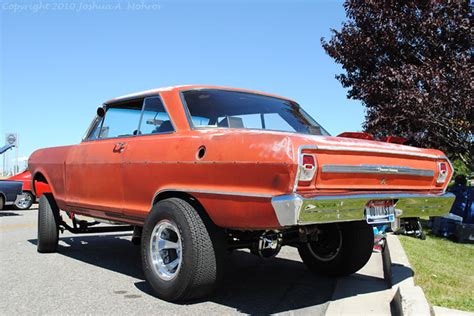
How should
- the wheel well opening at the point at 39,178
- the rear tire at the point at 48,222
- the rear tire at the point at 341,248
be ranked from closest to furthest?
the rear tire at the point at 341,248 < the rear tire at the point at 48,222 < the wheel well opening at the point at 39,178

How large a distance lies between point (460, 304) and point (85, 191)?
397 centimetres

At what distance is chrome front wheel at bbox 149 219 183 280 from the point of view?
4215mm

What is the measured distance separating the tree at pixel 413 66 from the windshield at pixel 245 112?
14.9 ft

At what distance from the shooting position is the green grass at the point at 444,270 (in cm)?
410

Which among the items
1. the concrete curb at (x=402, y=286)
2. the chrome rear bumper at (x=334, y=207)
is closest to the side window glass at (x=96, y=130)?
the chrome rear bumper at (x=334, y=207)

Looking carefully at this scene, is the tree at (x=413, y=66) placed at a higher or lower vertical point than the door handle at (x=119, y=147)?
higher

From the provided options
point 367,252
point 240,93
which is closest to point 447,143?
point 367,252

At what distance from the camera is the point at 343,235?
204 inches

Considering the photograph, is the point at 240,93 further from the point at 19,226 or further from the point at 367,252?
the point at 19,226

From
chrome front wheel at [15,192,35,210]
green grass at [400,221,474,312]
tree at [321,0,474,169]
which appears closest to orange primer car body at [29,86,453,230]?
green grass at [400,221,474,312]

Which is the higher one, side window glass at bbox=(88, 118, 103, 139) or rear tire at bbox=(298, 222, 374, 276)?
side window glass at bbox=(88, 118, 103, 139)

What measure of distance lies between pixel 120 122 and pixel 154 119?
0.81m

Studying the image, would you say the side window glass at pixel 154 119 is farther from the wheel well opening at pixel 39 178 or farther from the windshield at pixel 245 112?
the wheel well opening at pixel 39 178

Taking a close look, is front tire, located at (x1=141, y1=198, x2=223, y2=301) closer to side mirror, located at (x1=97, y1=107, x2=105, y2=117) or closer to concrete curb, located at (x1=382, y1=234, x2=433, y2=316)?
concrete curb, located at (x1=382, y1=234, x2=433, y2=316)
